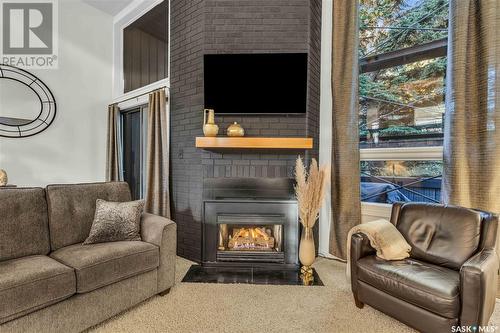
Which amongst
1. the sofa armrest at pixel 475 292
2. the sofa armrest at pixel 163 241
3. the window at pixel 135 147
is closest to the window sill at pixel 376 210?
the sofa armrest at pixel 475 292

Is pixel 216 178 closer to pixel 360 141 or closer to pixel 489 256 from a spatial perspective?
pixel 360 141

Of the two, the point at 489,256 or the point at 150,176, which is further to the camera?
the point at 150,176

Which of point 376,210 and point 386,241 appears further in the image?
point 376,210

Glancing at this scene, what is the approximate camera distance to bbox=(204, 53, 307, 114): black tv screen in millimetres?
2725

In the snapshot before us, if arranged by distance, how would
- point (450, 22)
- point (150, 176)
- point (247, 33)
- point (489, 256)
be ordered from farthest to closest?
point (150, 176) → point (247, 33) → point (450, 22) → point (489, 256)

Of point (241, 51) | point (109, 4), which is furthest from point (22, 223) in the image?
point (109, 4)

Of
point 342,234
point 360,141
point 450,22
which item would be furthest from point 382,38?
point 342,234

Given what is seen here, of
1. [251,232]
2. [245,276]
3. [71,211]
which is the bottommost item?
[245,276]

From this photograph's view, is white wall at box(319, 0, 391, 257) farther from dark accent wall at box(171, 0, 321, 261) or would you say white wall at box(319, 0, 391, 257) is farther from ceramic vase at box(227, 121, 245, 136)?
ceramic vase at box(227, 121, 245, 136)

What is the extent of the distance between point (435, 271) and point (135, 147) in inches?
170

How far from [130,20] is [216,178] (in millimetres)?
3410

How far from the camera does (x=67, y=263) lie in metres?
1.72

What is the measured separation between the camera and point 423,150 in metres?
2.66

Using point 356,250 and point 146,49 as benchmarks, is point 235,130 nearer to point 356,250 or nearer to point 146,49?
point 356,250
